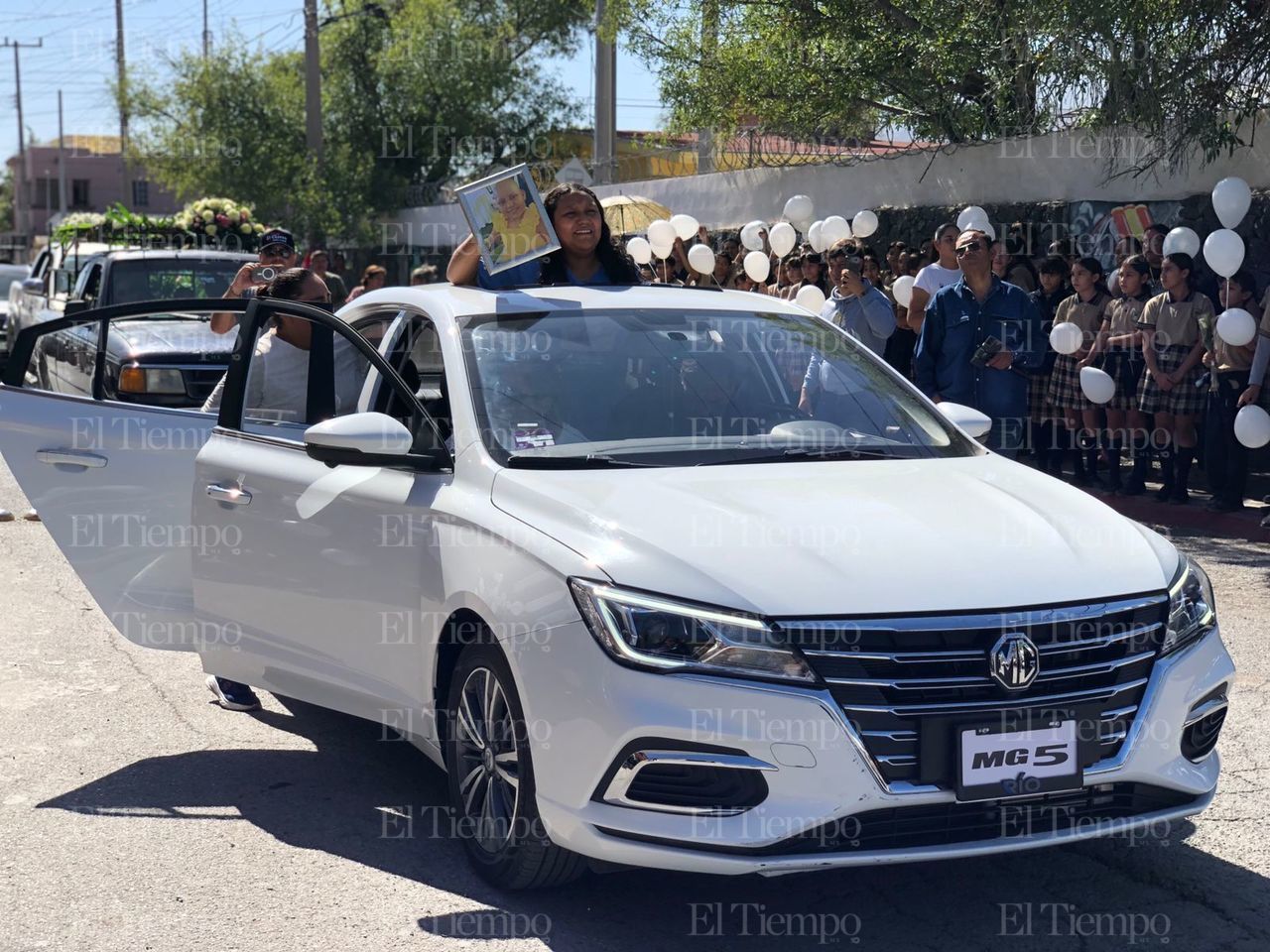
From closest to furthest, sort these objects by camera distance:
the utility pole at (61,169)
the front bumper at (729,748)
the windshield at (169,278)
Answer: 1. the front bumper at (729,748)
2. the windshield at (169,278)
3. the utility pole at (61,169)

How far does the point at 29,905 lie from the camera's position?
4195 mm

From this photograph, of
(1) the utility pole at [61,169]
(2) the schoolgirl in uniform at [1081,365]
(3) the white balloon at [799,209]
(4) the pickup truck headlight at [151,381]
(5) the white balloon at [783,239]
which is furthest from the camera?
(1) the utility pole at [61,169]

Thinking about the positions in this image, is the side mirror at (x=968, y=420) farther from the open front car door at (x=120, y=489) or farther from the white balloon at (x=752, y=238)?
the white balloon at (x=752, y=238)

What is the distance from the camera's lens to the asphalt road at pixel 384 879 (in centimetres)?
400

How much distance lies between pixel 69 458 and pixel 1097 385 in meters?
7.75

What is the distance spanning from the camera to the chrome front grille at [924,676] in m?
3.58

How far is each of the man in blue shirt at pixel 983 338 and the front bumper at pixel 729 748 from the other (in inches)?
195

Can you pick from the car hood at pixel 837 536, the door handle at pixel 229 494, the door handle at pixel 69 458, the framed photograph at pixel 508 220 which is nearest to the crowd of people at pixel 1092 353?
the framed photograph at pixel 508 220

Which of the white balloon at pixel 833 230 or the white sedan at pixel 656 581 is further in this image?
the white balloon at pixel 833 230

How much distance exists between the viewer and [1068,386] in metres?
11.9

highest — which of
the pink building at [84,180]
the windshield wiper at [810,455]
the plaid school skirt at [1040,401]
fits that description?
the pink building at [84,180]

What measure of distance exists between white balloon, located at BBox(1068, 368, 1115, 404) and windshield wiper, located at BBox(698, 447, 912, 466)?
687 cm

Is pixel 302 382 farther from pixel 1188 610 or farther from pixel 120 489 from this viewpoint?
pixel 1188 610

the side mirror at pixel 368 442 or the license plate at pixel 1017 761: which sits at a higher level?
the side mirror at pixel 368 442
